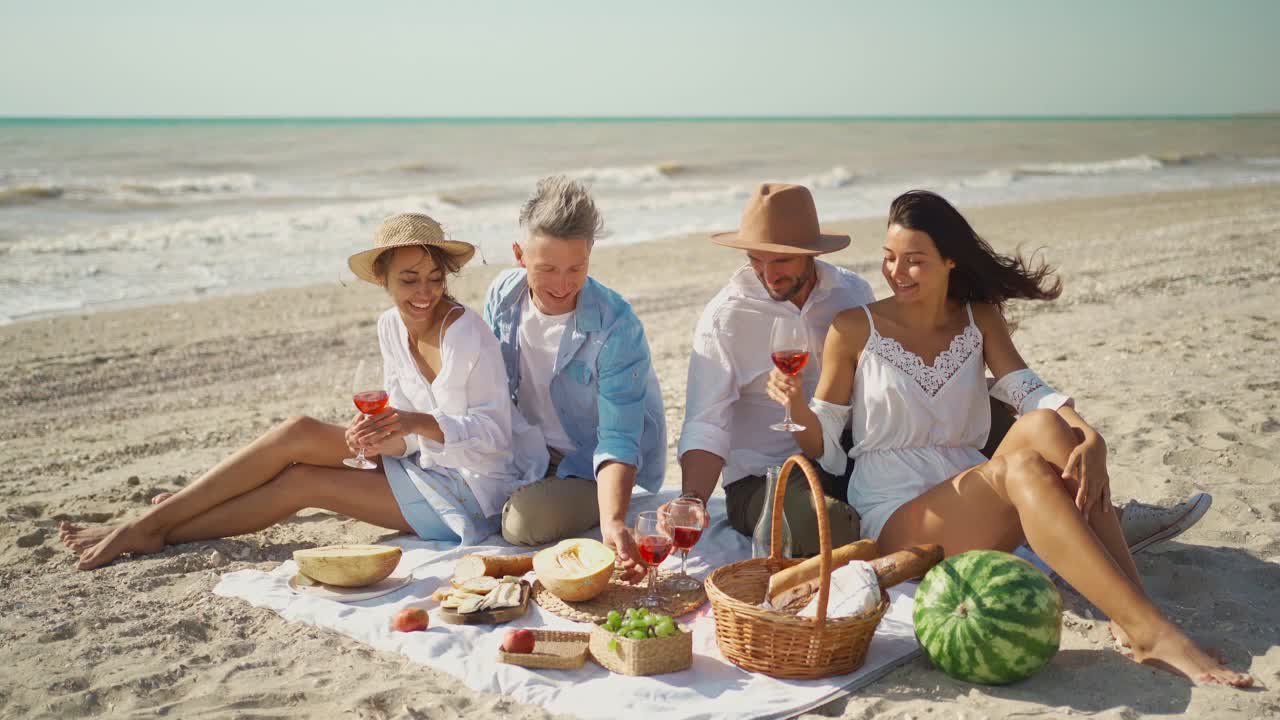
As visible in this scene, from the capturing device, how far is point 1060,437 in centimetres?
388

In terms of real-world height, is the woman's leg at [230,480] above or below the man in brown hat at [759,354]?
below

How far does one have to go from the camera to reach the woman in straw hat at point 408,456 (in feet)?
15.5

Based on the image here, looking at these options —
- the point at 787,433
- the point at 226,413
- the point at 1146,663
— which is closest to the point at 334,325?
the point at 226,413

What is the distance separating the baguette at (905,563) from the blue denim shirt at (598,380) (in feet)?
4.32

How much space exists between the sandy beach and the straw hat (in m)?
1.55

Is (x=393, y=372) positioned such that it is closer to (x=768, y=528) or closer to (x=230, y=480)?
(x=230, y=480)

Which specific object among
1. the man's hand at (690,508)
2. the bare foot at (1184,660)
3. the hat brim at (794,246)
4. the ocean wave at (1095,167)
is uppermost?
the ocean wave at (1095,167)

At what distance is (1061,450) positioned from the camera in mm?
3861

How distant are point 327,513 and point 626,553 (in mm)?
2250

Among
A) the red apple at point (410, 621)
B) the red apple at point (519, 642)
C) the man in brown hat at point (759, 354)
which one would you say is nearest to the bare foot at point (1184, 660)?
the man in brown hat at point (759, 354)

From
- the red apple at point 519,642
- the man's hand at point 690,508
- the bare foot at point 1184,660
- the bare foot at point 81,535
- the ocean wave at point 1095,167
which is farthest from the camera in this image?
the ocean wave at point 1095,167

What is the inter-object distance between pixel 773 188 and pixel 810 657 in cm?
216

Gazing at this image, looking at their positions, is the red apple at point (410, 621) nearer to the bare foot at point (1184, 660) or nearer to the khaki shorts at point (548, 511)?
the khaki shorts at point (548, 511)

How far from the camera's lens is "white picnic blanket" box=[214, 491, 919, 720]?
3479 millimetres
